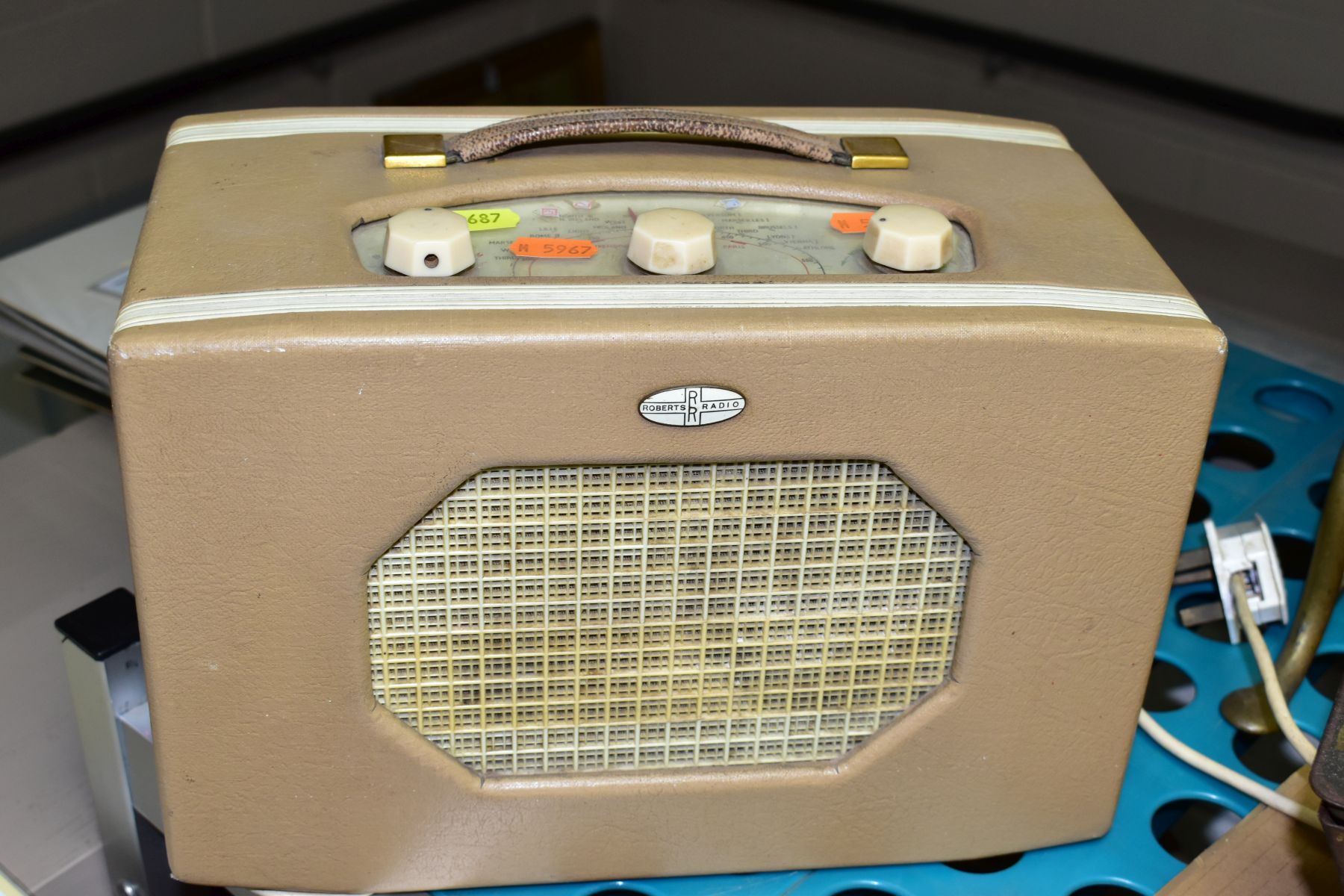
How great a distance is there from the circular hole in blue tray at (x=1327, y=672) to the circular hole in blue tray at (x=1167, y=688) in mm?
70

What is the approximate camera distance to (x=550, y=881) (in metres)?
0.63

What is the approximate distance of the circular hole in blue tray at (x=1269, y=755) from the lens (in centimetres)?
76

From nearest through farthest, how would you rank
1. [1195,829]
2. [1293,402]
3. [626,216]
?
[626,216] < [1195,829] < [1293,402]

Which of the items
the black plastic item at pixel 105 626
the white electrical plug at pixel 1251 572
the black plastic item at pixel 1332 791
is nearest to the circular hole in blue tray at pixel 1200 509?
the white electrical plug at pixel 1251 572

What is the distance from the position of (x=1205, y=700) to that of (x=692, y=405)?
0.38 m

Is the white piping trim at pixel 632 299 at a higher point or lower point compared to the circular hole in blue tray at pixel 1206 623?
higher

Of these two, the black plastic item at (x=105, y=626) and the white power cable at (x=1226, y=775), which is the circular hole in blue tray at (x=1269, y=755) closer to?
the white power cable at (x=1226, y=775)

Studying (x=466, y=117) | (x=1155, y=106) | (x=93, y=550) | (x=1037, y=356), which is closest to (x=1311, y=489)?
(x=1155, y=106)

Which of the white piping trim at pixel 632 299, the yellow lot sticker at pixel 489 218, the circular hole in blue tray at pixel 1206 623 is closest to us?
the white piping trim at pixel 632 299

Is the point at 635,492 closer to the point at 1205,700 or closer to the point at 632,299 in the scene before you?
the point at 632,299

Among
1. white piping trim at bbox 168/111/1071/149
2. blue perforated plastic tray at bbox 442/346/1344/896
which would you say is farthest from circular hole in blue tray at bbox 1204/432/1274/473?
white piping trim at bbox 168/111/1071/149

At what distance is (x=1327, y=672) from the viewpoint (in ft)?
2.68

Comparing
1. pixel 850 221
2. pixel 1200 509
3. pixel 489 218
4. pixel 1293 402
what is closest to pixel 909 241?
pixel 850 221

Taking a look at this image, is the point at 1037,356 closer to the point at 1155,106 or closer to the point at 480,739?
the point at 480,739
